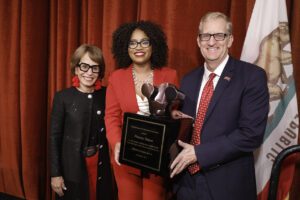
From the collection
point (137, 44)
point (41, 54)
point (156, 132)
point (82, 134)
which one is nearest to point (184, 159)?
point (156, 132)

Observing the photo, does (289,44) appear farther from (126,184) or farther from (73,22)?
(73,22)

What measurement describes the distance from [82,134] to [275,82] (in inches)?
39.3

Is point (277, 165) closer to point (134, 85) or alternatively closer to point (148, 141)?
point (148, 141)

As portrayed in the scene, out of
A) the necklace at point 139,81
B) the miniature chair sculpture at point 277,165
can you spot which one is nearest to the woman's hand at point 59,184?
the necklace at point 139,81

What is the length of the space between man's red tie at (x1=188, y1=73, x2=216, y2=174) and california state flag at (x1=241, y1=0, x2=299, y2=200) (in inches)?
15.8

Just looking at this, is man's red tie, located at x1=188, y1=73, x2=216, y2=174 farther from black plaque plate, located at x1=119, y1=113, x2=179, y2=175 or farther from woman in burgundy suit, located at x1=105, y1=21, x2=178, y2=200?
woman in burgundy suit, located at x1=105, y1=21, x2=178, y2=200

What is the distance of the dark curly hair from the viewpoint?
1.53 m

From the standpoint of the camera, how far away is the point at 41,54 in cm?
238

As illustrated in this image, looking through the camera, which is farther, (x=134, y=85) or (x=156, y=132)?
(x=134, y=85)

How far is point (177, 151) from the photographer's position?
3.99 ft

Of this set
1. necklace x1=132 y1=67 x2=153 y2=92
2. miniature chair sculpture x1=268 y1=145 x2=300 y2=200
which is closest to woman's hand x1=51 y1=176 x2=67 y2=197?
necklace x1=132 y1=67 x2=153 y2=92

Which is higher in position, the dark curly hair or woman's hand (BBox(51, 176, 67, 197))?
the dark curly hair

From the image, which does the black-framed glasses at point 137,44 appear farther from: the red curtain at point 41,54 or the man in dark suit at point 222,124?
the red curtain at point 41,54

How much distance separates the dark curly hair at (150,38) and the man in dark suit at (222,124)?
318 millimetres
